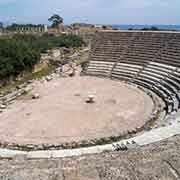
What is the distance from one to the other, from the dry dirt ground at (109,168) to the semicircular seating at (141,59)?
12130 mm

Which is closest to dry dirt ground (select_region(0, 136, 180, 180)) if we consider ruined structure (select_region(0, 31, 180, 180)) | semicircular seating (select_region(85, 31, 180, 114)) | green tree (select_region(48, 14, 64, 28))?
ruined structure (select_region(0, 31, 180, 180))

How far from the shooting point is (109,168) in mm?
7691

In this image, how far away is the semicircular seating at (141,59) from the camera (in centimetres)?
2362

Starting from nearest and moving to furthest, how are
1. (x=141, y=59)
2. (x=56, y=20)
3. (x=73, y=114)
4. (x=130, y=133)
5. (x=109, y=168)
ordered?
(x=109, y=168)
(x=130, y=133)
(x=73, y=114)
(x=141, y=59)
(x=56, y=20)

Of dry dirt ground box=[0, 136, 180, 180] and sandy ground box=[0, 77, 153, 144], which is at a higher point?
dry dirt ground box=[0, 136, 180, 180]

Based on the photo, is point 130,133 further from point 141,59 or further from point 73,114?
point 141,59

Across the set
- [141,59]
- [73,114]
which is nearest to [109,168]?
[73,114]

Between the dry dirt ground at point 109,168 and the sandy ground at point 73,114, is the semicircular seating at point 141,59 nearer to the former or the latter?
the sandy ground at point 73,114

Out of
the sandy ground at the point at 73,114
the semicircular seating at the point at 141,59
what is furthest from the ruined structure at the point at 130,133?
the sandy ground at the point at 73,114

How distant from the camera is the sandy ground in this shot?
1501 centimetres

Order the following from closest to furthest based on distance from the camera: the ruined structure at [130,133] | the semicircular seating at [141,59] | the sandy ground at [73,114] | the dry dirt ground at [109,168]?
the dry dirt ground at [109,168] → the ruined structure at [130,133] → the sandy ground at [73,114] → the semicircular seating at [141,59]

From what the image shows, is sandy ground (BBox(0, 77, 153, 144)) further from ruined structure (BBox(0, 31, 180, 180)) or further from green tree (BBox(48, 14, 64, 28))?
green tree (BBox(48, 14, 64, 28))

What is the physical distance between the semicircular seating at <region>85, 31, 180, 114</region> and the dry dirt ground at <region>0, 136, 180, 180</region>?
1213 cm

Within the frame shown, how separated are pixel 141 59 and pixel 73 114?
46.1ft
